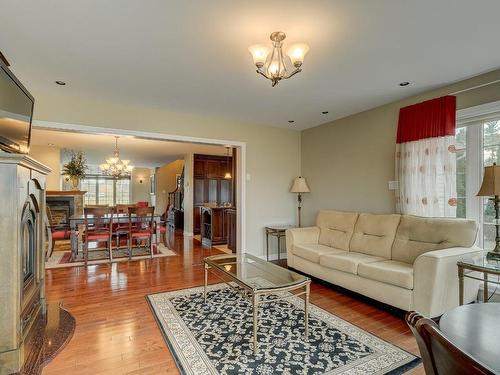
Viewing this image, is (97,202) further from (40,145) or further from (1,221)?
(1,221)

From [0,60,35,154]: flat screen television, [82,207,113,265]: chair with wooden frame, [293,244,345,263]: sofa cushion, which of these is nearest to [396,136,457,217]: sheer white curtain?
[293,244,345,263]: sofa cushion

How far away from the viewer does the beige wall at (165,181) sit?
37.5ft

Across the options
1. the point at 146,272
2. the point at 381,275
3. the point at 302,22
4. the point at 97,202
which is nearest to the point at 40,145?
the point at 146,272

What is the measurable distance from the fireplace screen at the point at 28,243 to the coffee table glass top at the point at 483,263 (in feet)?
11.5

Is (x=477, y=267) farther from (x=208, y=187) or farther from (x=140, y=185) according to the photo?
(x=140, y=185)

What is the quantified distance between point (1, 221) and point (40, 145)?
7.03m

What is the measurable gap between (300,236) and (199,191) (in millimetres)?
4516

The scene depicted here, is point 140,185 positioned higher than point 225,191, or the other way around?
point 140,185

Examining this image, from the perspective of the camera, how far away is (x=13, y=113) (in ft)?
6.61

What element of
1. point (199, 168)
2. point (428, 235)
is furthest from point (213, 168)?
point (428, 235)

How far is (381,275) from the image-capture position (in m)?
2.87

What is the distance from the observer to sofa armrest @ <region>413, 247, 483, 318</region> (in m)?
2.50

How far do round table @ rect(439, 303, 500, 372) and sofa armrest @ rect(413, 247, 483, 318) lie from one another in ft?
4.35

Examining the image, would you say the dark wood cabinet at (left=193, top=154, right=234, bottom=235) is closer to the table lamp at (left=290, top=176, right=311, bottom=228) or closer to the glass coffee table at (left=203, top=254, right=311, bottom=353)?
the table lamp at (left=290, top=176, right=311, bottom=228)
